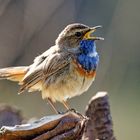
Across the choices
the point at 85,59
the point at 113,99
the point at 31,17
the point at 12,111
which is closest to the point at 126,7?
the point at 113,99

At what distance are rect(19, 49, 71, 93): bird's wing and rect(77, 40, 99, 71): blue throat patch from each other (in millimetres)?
100

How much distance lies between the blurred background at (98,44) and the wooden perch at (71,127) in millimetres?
5521

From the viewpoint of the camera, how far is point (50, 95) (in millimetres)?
5855

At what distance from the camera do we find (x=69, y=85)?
571 cm

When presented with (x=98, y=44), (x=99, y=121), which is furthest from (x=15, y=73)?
(x=98, y=44)

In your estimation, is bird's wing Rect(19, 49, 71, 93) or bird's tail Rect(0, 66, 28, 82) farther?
bird's tail Rect(0, 66, 28, 82)

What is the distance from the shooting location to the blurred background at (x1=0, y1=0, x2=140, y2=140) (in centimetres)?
1051

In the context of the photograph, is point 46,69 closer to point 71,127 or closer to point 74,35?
point 74,35

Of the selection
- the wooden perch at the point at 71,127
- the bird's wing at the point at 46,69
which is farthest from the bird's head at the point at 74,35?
the wooden perch at the point at 71,127

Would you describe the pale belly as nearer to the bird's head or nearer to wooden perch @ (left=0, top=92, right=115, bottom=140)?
the bird's head

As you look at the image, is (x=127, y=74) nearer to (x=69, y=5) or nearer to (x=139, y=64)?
(x=139, y=64)

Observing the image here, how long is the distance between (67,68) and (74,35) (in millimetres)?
296

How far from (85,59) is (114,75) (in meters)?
6.02

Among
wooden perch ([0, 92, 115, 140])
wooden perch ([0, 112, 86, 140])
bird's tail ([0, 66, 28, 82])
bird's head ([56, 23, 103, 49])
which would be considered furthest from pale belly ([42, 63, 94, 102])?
wooden perch ([0, 112, 86, 140])
